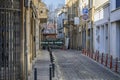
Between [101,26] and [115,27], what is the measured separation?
896 cm

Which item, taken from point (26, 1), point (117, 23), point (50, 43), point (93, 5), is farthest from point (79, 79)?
point (50, 43)

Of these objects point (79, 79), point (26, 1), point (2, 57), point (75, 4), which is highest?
point (75, 4)

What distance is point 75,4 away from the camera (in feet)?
252

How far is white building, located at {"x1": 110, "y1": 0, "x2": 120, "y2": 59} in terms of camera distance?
36.0m

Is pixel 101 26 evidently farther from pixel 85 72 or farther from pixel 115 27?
pixel 85 72

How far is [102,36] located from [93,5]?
7.99 m

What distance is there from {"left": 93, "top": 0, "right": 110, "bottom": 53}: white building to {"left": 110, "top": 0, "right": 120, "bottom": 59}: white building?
231 centimetres

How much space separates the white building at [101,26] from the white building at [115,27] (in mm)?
2314

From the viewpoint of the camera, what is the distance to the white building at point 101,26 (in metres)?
42.1

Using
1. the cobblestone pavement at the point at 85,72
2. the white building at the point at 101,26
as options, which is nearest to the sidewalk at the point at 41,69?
the cobblestone pavement at the point at 85,72

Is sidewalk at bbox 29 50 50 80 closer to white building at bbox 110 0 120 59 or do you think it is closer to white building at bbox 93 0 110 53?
white building at bbox 110 0 120 59

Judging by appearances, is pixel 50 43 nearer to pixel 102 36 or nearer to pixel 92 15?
pixel 92 15

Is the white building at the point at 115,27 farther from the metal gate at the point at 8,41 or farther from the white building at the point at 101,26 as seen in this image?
the metal gate at the point at 8,41

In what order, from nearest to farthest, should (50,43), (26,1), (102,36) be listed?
(26,1), (102,36), (50,43)
